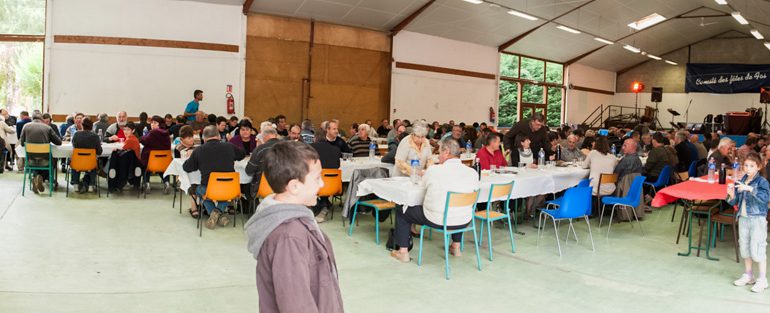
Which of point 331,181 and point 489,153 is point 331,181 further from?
point 489,153

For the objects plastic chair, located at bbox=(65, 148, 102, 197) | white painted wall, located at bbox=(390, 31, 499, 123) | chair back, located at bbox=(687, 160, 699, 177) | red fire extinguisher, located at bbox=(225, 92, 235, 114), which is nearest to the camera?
plastic chair, located at bbox=(65, 148, 102, 197)

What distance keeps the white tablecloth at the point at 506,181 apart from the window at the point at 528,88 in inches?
487

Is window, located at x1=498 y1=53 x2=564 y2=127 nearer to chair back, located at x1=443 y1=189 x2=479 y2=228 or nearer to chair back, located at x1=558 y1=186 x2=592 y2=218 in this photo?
chair back, located at x1=558 y1=186 x2=592 y2=218

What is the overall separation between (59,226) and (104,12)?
729 centimetres

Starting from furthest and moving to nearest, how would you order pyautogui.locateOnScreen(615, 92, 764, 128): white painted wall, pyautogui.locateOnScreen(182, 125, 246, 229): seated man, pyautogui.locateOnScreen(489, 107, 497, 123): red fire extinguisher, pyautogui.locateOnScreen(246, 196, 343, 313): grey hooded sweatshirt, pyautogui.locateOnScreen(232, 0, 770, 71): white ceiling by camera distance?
pyautogui.locateOnScreen(615, 92, 764, 128): white painted wall < pyautogui.locateOnScreen(489, 107, 497, 123): red fire extinguisher < pyautogui.locateOnScreen(232, 0, 770, 71): white ceiling < pyautogui.locateOnScreen(182, 125, 246, 229): seated man < pyautogui.locateOnScreen(246, 196, 343, 313): grey hooded sweatshirt

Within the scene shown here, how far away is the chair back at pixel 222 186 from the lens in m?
5.80

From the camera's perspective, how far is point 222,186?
5836mm

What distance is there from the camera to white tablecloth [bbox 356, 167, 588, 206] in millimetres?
5113

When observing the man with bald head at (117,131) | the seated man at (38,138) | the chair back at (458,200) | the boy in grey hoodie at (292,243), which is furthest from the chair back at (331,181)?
the boy in grey hoodie at (292,243)

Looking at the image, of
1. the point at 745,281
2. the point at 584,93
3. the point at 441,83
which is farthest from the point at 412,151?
the point at 584,93

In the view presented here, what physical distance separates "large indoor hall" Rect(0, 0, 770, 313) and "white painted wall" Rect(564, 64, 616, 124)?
4581 millimetres

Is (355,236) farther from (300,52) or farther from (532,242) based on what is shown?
(300,52)

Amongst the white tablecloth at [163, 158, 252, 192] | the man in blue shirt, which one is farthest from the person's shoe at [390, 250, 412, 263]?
the man in blue shirt

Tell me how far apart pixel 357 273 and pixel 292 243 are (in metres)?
3.22
